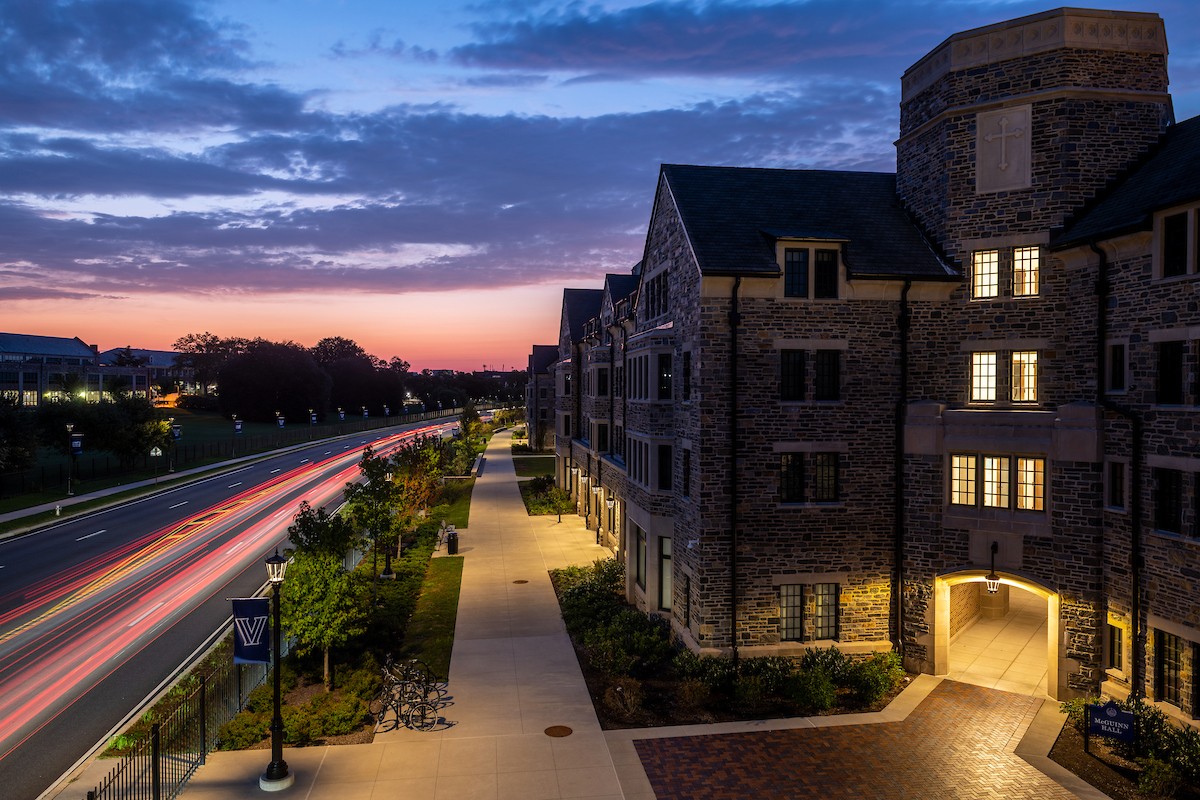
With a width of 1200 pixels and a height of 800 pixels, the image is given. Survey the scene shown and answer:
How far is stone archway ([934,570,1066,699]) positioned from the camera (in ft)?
58.9

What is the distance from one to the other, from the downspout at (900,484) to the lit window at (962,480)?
1.23 metres

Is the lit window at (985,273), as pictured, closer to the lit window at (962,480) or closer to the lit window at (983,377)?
the lit window at (983,377)

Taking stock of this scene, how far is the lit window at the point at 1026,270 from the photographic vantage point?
18.9 m

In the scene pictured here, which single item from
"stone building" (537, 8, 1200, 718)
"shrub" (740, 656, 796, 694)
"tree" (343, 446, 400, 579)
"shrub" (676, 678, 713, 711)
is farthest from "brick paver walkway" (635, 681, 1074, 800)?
"tree" (343, 446, 400, 579)

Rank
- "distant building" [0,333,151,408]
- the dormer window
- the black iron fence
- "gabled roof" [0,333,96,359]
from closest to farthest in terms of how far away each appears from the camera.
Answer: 1. the black iron fence
2. the dormer window
3. "distant building" [0,333,151,408]
4. "gabled roof" [0,333,96,359]

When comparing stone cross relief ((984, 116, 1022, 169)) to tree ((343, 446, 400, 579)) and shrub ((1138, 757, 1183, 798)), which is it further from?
tree ((343, 446, 400, 579))

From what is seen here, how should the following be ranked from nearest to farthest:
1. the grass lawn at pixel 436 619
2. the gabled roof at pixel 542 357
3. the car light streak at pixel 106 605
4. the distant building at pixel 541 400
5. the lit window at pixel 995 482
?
the car light streak at pixel 106 605
the lit window at pixel 995 482
the grass lawn at pixel 436 619
the distant building at pixel 541 400
the gabled roof at pixel 542 357

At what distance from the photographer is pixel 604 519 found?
3572 cm

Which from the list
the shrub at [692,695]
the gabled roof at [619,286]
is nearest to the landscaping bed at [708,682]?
the shrub at [692,695]

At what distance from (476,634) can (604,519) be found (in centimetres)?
1393

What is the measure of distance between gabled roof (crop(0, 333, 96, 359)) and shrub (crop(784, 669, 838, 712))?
17218cm

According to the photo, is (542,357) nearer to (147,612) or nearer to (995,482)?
(147,612)

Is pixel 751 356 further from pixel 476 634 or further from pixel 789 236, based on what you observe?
pixel 476 634

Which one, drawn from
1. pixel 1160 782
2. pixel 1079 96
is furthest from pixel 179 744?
pixel 1079 96
